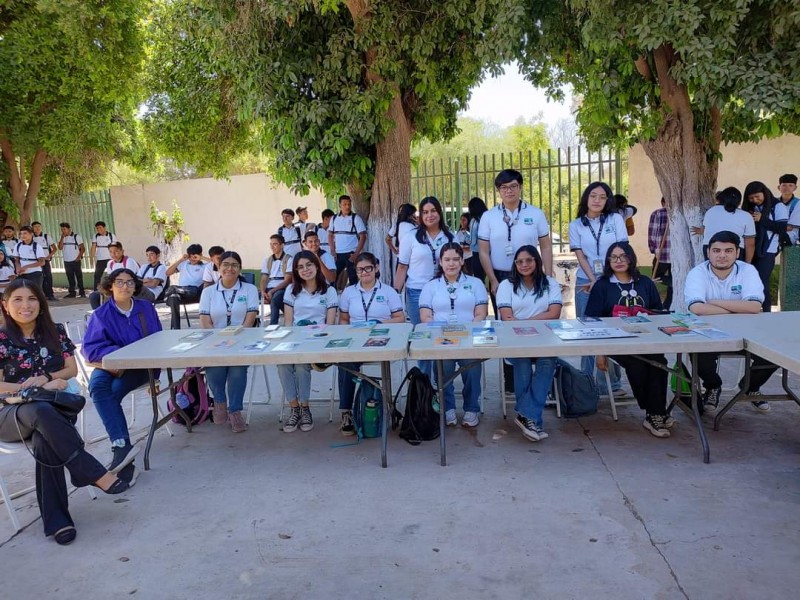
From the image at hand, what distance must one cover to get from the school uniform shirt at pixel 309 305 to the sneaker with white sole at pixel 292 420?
2.31ft

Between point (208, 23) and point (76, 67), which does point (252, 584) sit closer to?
point (208, 23)

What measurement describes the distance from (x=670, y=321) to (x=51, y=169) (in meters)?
Answer: 16.5

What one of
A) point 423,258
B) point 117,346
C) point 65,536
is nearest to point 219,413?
point 117,346

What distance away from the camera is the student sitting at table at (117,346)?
4109 millimetres

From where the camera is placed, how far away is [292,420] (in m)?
4.81

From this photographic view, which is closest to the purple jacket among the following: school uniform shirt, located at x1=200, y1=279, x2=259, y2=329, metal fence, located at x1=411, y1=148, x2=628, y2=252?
school uniform shirt, located at x1=200, y1=279, x2=259, y2=329

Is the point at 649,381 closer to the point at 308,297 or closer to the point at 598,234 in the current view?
the point at 598,234

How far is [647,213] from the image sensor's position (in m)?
11.7

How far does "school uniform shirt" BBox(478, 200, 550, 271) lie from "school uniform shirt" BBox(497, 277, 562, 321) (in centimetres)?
70

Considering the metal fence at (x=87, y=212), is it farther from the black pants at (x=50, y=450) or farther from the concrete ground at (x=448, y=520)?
the black pants at (x=50, y=450)

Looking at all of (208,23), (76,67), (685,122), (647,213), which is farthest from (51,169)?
(685,122)

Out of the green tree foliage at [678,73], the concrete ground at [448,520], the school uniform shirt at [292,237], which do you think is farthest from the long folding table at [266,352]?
the school uniform shirt at [292,237]

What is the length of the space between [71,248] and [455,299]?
11.6m

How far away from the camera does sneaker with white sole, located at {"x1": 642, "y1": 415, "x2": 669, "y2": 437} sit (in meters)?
4.25
